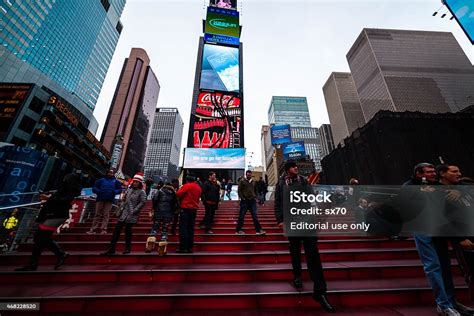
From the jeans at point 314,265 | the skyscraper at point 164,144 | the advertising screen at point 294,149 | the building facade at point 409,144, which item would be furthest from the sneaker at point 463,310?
the skyscraper at point 164,144

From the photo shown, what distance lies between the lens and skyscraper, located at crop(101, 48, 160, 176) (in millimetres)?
68938

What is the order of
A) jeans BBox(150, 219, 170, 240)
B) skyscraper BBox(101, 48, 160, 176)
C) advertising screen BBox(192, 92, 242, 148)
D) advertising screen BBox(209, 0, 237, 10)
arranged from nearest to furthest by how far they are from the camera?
jeans BBox(150, 219, 170, 240) → advertising screen BBox(192, 92, 242, 148) → advertising screen BBox(209, 0, 237, 10) → skyscraper BBox(101, 48, 160, 176)

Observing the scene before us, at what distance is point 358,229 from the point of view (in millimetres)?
3184

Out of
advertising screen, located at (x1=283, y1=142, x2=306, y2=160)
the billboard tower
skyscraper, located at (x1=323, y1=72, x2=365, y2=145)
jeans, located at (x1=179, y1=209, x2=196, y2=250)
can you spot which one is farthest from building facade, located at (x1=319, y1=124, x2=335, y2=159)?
jeans, located at (x1=179, y1=209, x2=196, y2=250)

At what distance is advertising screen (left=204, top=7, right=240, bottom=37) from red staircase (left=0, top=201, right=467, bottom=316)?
27.1 meters

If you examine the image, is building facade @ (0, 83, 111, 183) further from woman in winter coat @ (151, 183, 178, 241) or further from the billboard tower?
woman in winter coat @ (151, 183, 178, 241)

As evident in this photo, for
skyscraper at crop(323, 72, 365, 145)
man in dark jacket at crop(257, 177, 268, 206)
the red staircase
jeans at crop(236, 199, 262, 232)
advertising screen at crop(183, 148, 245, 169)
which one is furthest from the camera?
skyscraper at crop(323, 72, 365, 145)

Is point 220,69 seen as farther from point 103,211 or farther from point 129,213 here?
point 129,213

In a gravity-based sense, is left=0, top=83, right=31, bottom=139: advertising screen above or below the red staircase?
above

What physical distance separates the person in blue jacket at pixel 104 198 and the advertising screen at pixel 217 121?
1319 cm

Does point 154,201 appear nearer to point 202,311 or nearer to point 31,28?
point 202,311

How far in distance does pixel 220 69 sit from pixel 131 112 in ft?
218

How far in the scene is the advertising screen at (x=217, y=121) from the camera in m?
18.8

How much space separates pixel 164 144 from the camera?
114 meters
